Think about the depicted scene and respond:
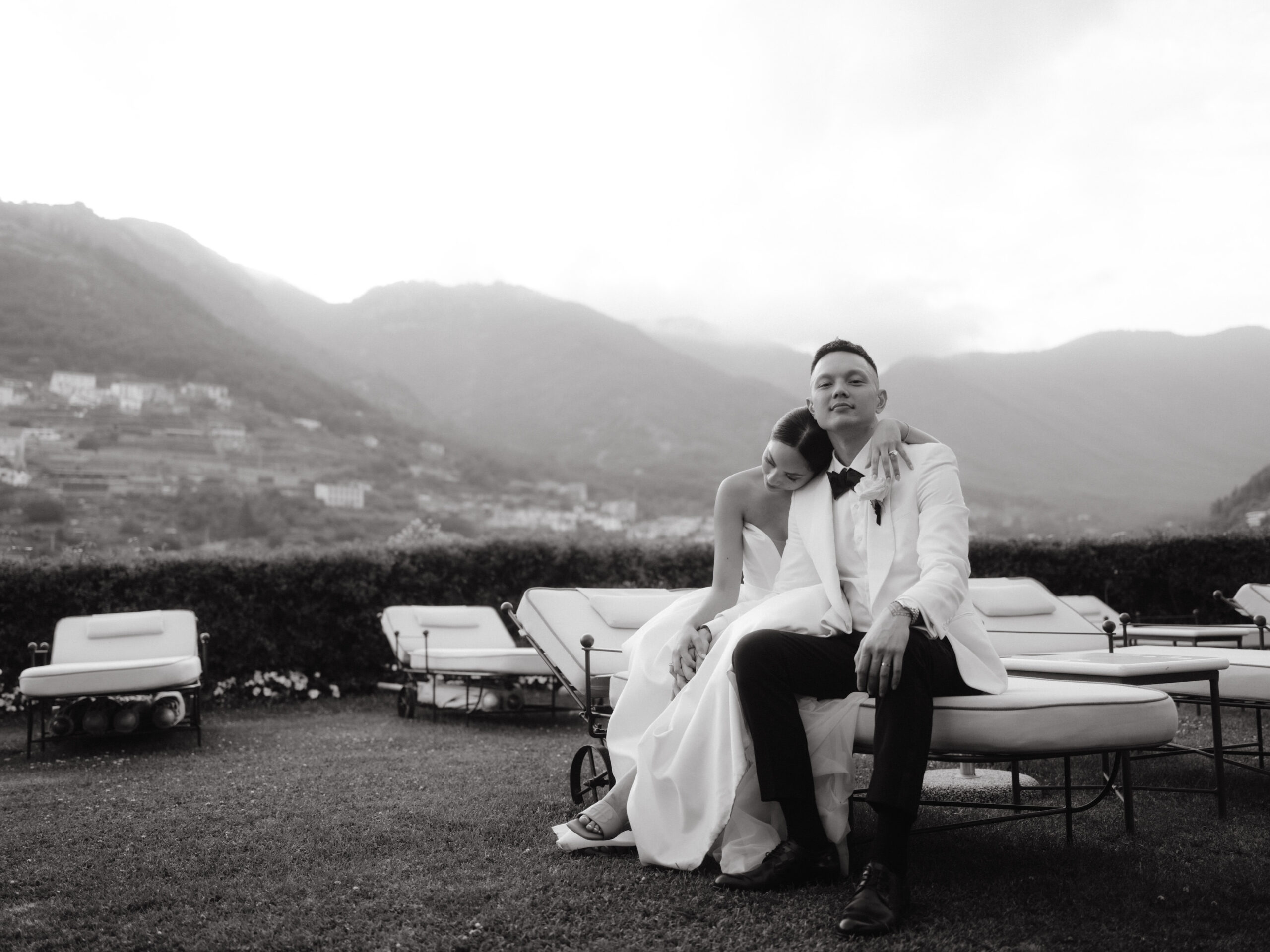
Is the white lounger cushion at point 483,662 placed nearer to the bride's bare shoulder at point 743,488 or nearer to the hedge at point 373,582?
the hedge at point 373,582

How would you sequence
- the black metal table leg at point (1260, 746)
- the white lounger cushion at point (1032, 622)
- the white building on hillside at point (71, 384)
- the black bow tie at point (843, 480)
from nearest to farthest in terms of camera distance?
1. the black bow tie at point (843, 480)
2. the black metal table leg at point (1260, 746)
3. the white lounger cushion at point (1032, 622)
4. the white building on hillside at point (71, 384)

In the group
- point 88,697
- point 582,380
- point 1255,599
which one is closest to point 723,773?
point 88,697

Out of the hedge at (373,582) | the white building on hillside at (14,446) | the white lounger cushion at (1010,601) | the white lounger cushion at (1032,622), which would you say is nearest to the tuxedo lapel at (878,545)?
the white lounger cushion at (1032,622)

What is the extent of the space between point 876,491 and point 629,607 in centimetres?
313

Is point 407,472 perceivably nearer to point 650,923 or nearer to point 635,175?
point 635,175

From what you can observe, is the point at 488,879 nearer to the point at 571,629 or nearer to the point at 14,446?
the point at 571,629

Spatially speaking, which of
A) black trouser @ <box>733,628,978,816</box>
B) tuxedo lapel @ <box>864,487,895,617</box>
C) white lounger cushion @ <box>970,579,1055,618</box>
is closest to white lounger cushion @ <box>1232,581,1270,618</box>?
white lounger cushion @ <box>970,579,1055,618</box>

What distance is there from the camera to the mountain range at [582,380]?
34906 mm

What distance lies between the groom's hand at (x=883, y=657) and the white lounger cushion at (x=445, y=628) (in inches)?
243

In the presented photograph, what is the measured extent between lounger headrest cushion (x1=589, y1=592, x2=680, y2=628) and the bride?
5.67 ft

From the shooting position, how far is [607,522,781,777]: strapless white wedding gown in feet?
11.2

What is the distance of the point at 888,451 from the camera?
303 centimetres

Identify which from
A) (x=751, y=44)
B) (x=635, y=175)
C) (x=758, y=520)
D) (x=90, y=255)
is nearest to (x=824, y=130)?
(x=751, y=44)

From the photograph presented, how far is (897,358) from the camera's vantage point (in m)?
45.9
